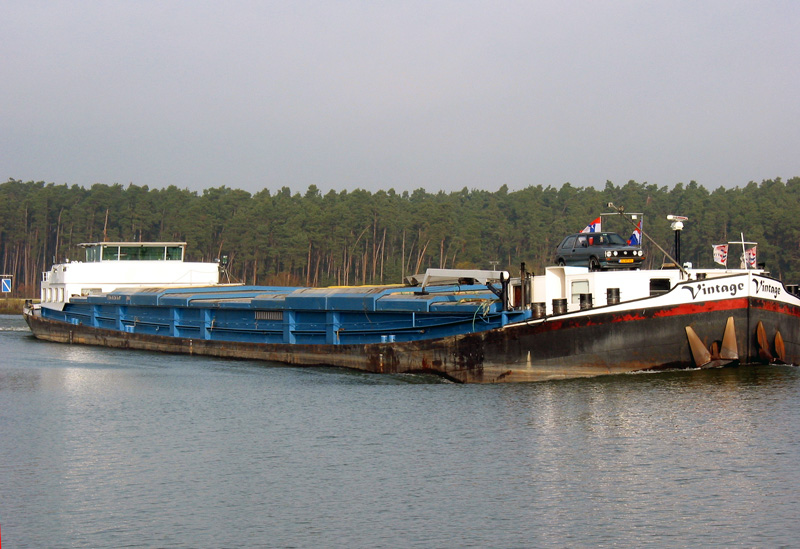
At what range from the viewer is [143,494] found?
1499 centimetres

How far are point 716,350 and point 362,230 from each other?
97.9 meters

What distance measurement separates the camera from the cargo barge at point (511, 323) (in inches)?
909

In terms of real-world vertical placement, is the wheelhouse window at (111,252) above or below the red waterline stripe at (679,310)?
above

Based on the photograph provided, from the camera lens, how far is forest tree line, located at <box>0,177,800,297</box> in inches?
4190

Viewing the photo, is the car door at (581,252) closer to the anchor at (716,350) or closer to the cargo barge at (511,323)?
the cargo barge at (511,323)

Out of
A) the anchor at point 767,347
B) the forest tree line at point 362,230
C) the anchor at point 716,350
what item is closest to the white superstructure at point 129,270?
the anchor at point 716,350

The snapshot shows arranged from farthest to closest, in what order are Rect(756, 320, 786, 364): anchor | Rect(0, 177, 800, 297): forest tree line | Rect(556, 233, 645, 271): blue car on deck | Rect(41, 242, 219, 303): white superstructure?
1. Rect(0, 177, 800, 297): forest tree line
2. Rect(41, 242, 219, 303): white superstructure
3. Rect(556, 233, 645, 271): blue car on deck
4. Rect(756, 320, 786, 364): anchor

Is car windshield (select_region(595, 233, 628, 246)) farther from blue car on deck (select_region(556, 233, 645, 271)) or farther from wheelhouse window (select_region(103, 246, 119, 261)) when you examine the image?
wheelhouse window (select_region(103, 246, 119, 261))

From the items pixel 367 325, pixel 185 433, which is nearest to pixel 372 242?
pixel 367 325

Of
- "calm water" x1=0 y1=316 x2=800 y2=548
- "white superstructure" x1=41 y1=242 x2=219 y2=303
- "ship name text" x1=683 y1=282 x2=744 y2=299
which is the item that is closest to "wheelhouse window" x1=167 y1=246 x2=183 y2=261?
"white superstructure" x1=41 y1=242 x2=219 y2=303

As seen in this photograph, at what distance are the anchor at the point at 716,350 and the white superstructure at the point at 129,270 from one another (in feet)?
96.7

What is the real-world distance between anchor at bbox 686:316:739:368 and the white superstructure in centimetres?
2946

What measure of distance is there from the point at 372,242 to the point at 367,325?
92698 millimetres

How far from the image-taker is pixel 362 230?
393ft
